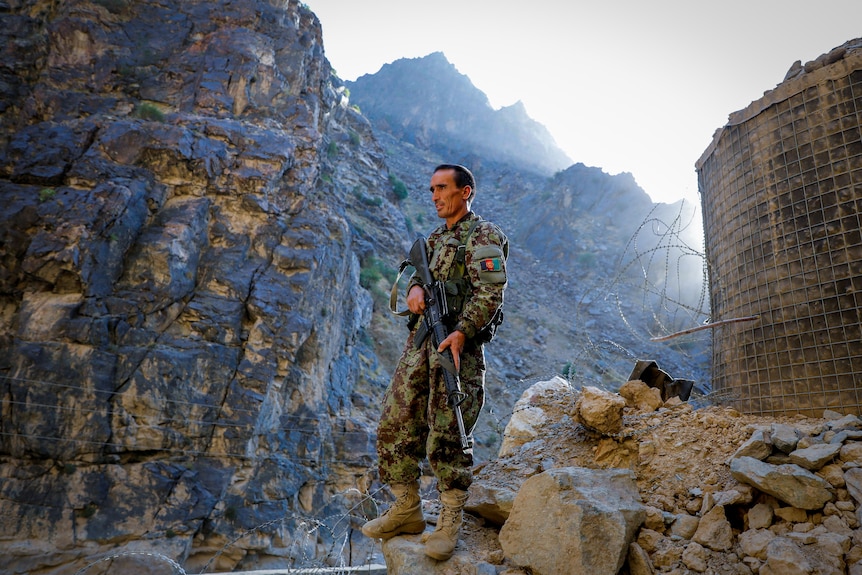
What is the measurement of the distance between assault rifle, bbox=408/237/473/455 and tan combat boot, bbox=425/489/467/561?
22 centimetres

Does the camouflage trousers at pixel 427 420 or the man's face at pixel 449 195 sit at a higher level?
the man's face at pixel 449 195

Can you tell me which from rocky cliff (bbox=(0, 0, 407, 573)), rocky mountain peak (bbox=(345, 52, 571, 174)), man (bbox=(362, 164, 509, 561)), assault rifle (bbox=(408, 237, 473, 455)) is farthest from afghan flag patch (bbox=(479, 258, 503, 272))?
rocky mountain peak (bbox=(345, 52, 571, 174))

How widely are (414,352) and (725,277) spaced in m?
3.52

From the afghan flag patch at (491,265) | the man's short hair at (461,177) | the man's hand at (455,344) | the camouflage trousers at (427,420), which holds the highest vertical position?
the man's short hair at (461,177)

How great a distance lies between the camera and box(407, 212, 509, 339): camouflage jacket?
244 cm

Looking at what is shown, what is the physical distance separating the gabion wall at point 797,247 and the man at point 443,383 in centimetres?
272

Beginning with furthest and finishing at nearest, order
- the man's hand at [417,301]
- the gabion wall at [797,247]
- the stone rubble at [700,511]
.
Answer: the gabion wall at [797,247], the man's hand at [417,301], the stone rubble at [700,511]

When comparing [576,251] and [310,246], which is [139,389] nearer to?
[310,246]

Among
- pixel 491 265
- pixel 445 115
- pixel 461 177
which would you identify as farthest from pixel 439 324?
pixel 445 115

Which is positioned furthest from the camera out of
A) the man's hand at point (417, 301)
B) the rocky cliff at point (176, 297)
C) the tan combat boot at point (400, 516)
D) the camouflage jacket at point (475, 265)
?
the rocky cliff at point (176, 297)

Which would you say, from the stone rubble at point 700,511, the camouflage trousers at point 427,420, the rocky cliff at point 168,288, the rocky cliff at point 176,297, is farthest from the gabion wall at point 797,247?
the rocky cliff at point 168,288

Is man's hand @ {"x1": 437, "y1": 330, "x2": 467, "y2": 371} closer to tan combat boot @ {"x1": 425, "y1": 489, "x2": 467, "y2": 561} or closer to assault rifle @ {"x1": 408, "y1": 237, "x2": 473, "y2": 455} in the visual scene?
assault rifle @ {"x1": 408, "y1": 237, "x2": 473, "y2": 455}

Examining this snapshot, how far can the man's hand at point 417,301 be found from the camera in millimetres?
2670

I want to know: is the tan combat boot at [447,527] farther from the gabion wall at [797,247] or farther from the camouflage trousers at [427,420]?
the gabion wall at [797,247]
